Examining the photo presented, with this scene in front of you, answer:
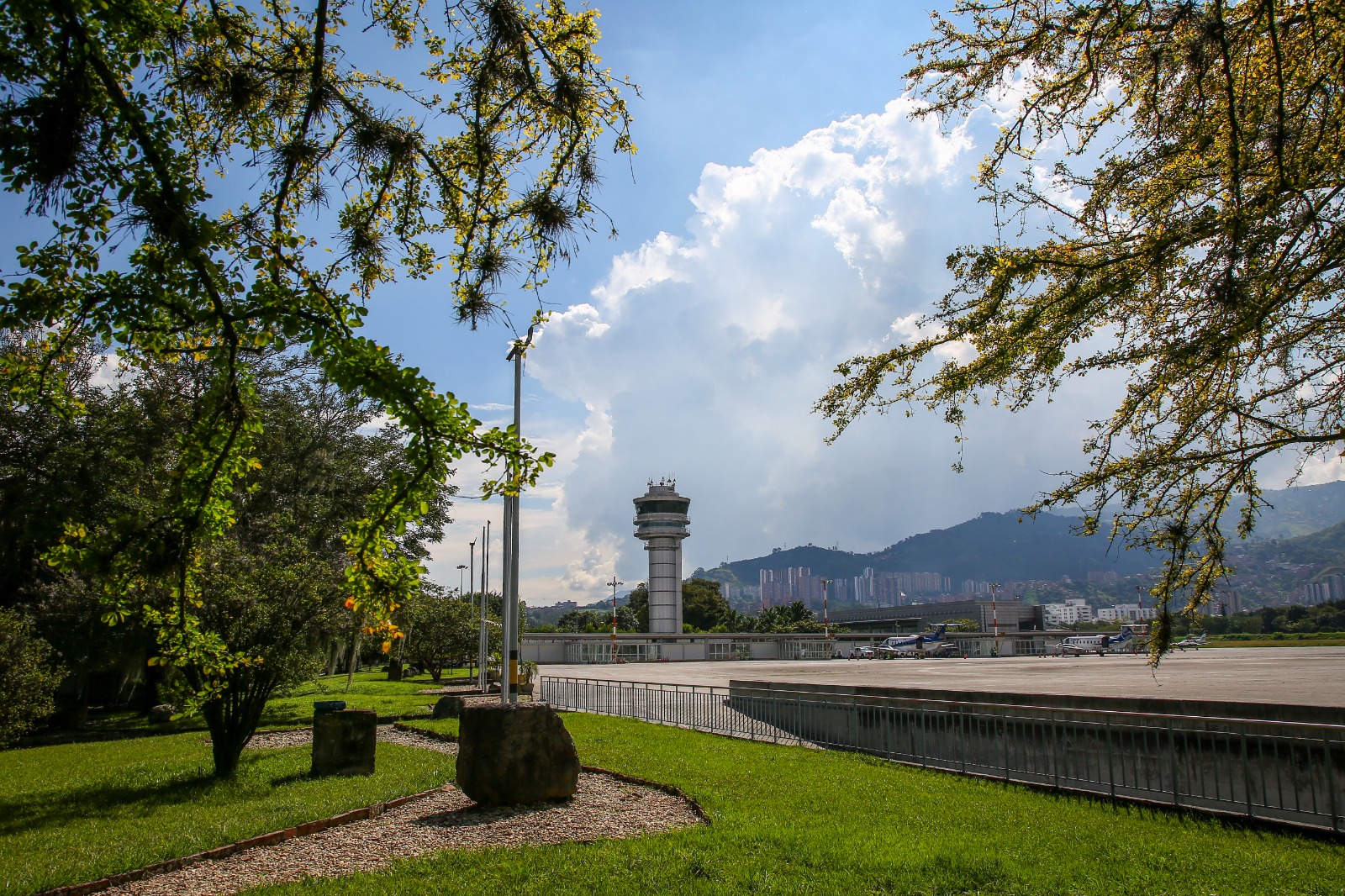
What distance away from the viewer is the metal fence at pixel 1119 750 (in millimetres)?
7906

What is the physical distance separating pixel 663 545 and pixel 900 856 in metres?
84.4

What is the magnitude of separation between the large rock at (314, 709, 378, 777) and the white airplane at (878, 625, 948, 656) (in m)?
58.2

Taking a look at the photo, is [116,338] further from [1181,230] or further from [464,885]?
[1181,230]

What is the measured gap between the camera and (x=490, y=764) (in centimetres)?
888

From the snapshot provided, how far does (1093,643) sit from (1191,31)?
67.9m

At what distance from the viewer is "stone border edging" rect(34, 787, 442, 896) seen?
6191mm

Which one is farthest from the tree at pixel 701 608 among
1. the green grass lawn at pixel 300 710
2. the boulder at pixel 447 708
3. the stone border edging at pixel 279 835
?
the stone border edging at pixel 279 835

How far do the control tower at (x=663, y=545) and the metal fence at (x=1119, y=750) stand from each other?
73408mm

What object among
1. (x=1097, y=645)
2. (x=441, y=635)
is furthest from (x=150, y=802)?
(x=1097, y=645)

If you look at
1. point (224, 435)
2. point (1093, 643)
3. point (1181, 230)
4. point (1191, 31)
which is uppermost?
point (1191, 31)

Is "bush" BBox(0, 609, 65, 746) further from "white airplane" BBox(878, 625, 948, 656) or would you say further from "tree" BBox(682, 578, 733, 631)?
"tree" BBox(682, 578, 733, 631)

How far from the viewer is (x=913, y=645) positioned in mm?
71312

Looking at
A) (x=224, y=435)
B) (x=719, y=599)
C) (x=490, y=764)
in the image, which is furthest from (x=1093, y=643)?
(x=224, y=435)

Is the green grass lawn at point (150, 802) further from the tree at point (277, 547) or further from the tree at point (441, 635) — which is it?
the tree at point (441, 635)
